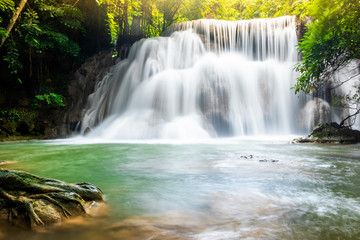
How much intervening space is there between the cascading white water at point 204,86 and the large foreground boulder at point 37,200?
9339 millimetres

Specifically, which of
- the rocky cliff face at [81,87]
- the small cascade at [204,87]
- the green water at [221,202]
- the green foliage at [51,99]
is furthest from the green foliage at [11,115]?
the green water at [221,202]

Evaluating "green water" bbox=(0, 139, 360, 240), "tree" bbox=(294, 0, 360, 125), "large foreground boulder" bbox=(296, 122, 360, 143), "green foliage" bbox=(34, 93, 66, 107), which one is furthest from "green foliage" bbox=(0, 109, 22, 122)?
"large foreground boulder" bbox=(296, 122, 360, 143)

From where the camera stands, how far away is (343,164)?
4.95m

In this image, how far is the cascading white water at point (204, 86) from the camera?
13.0 m

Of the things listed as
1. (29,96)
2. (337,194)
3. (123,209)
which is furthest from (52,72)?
(337,194)

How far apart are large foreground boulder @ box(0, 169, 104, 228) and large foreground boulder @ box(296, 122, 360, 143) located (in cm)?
910

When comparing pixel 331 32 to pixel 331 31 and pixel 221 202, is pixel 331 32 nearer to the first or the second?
pixel 331 31

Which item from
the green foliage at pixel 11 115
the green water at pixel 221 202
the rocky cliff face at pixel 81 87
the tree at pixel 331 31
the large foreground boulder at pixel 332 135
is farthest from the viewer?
the rocky cliff face at pixel 81 87

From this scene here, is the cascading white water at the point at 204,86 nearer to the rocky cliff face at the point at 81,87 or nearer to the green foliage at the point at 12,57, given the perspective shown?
the rocky cliff face at the point at 81,87

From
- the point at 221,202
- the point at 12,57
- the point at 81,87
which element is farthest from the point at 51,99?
the point at 221,202

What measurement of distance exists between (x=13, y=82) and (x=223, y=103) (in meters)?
11.8

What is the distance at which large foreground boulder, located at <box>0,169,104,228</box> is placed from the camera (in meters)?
2.11

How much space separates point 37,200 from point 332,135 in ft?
33.5

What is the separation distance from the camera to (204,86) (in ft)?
45.3
